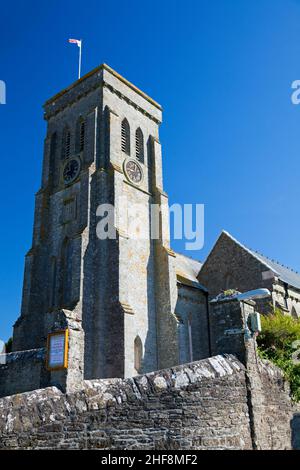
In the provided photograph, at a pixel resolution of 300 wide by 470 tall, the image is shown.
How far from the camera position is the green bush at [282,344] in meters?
11.6

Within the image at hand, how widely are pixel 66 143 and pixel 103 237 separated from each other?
8963mm

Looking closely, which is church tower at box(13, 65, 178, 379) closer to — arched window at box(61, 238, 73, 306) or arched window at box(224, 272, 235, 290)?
arched window at box(61, 238, 73, 306)

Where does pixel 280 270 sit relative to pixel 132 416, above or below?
above

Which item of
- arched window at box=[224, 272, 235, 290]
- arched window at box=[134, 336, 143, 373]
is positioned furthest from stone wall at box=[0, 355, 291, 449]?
arched window at box=[224, 272, 235, 290]

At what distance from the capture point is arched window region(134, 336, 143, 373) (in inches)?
918

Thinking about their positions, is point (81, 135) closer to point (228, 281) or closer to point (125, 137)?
point (125, 137)

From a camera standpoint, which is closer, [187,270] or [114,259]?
[114,259]

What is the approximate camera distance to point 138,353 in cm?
2367

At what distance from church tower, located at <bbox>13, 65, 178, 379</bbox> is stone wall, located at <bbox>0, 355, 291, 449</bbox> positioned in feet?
43.5

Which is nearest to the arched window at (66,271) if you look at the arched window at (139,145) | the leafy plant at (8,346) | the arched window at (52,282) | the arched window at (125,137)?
the arched window at (52,282)

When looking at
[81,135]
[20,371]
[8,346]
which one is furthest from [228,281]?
[20,371]
